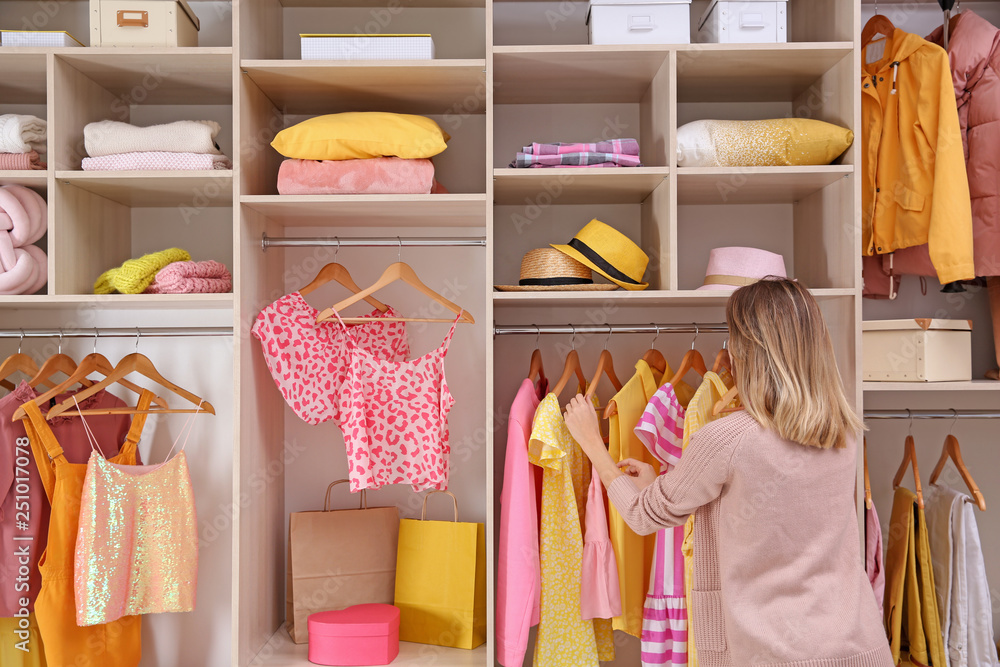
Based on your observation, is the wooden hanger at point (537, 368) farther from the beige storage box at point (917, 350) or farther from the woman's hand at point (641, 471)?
the beige storage box at point (917, 350)

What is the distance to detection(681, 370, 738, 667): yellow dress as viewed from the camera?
189cm

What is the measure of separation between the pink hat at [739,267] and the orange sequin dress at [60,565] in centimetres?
193

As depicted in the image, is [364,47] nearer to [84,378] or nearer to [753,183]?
[753,183]

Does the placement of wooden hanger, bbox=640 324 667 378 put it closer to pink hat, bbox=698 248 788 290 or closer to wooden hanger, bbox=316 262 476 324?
pink hat, bbox=698 248 788 290

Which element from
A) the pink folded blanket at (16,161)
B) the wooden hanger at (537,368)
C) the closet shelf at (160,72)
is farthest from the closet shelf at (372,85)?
the wooden hanger at (537,368)

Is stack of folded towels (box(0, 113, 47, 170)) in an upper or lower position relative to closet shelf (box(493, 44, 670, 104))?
lower

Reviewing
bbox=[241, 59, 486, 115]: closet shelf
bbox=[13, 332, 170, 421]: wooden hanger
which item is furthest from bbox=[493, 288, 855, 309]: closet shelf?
bbox=[13, 332, 170, 421]: wooden hanger

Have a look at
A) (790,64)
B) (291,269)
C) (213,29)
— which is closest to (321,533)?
(291,269)

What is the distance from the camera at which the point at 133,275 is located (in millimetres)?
2023

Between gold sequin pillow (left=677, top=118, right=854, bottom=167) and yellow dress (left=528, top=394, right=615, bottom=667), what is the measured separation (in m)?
0.83

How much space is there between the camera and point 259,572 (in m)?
2.16

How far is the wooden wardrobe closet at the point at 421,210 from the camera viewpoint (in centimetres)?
201

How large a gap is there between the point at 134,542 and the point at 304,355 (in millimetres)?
731

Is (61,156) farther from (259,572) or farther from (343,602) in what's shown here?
(343,602)
